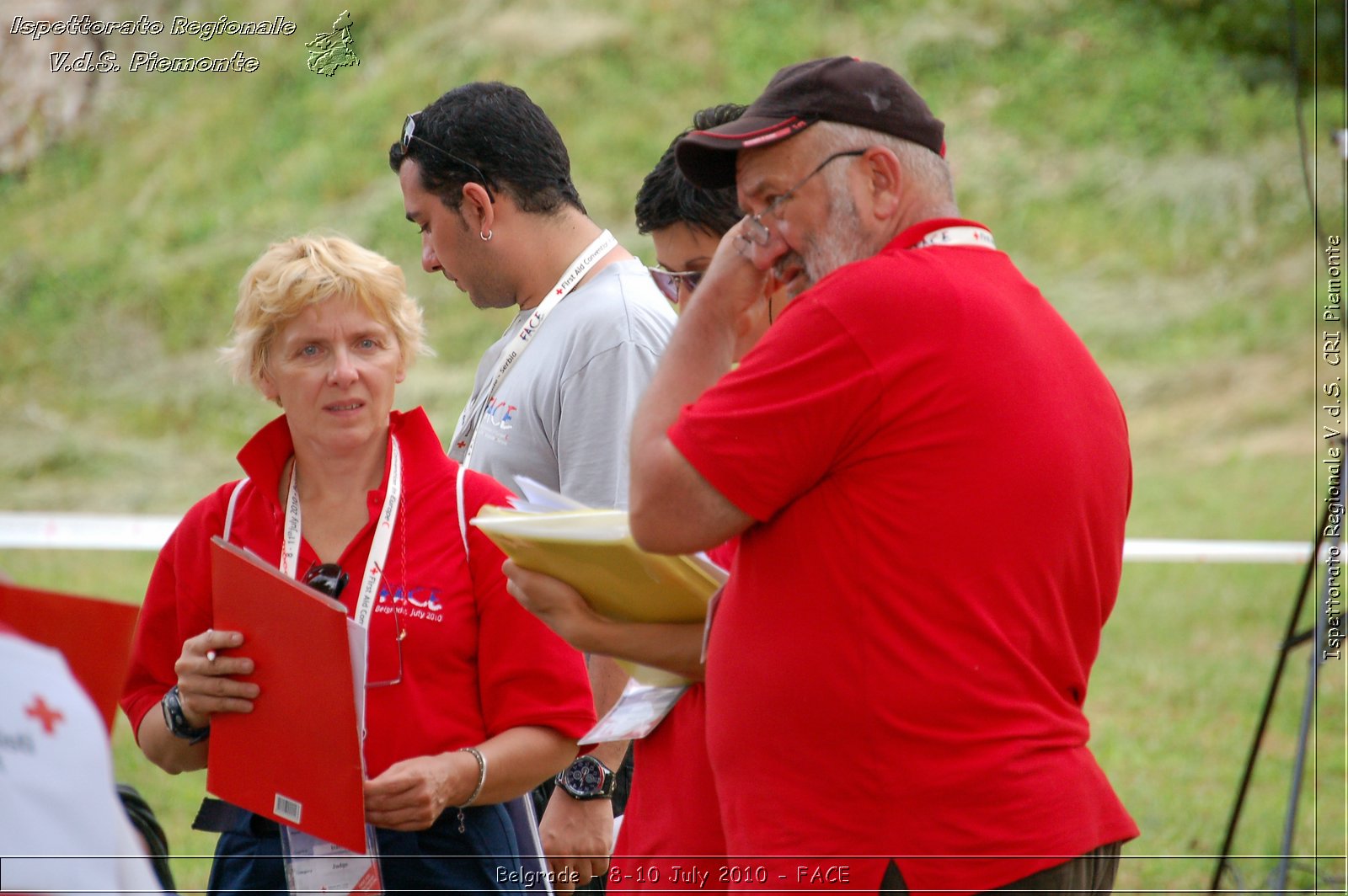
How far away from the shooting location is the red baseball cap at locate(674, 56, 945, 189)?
70.4 inches

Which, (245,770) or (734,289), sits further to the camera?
(245,770)

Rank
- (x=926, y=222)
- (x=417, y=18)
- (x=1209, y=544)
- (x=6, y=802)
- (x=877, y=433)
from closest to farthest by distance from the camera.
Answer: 1. (x=6, y=802)
2. (x=877, y=433)
3. (x=926, y=222)
4. (x=1209, y=544)
5. (x=417, y=18)

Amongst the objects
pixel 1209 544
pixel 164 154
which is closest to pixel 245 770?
pixel 1209 544

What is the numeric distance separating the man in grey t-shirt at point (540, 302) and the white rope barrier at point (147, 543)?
4.82 metres

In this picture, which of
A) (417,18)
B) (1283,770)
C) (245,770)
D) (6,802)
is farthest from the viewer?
(417,18)

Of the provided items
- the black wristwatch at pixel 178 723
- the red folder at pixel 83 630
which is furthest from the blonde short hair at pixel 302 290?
the red folder at pixel 83 630

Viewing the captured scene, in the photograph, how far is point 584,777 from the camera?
99.0 inches

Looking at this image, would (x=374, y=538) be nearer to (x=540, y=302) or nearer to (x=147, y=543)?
(x=540, y=302)

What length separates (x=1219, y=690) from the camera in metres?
6.92

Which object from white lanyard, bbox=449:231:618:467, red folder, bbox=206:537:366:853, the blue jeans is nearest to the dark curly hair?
white lanyard, bbox=449:231:618:467

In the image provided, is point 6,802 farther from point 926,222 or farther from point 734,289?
point 926,222

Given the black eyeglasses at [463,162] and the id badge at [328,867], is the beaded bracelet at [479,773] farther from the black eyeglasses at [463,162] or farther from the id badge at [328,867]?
the black eyeglasses at [463,162]

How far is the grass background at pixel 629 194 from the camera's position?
10.7 m

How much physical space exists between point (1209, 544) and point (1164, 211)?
507 cm
